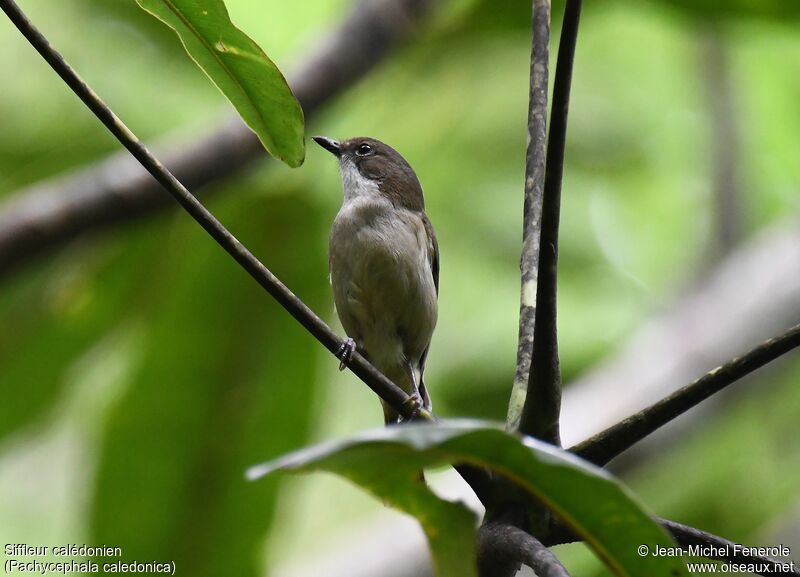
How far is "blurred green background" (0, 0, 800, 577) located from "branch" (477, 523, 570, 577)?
204cm

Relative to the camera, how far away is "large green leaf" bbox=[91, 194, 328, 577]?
3652 mm

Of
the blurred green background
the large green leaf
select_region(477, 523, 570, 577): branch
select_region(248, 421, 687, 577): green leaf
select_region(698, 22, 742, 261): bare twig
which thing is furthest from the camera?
select_region(698, 22, 742, 261): bare twig

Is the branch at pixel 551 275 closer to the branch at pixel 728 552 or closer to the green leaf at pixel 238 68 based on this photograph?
the branch at pixel 728 552

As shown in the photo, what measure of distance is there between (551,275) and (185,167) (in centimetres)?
241

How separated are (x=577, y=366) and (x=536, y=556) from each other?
4.18 metres

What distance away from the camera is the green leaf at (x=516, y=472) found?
138cm

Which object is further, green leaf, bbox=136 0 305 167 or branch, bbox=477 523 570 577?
green leaf, bbox=136 0 305 167

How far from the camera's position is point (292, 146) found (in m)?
1.98

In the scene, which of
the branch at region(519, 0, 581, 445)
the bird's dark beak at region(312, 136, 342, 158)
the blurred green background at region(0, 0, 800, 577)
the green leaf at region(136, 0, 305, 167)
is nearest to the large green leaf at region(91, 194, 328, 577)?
the blurred green background at region(0, 0, 800, 577)

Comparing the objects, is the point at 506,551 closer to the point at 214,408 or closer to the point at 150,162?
the point at 150,162

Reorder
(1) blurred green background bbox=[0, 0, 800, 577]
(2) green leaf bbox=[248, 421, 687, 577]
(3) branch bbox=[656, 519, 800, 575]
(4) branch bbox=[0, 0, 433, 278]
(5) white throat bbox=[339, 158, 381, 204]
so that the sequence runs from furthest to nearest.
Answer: (5) white throat bbox=[339, 158, 381, 204] → (1) blurred green background bbox=[0, 0, 800, 577] → (4) branch bbox=[0, 0, 433, 278] → (3) branch bbox=[656, 519, 800, 575] → (2) green leaf bbox=[248, 421, 687, 577]

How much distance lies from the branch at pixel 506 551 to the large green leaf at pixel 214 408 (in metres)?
2.04

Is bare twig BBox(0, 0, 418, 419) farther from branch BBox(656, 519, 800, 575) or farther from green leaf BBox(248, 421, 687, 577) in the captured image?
branch BBox(656, 519, 800, 575)

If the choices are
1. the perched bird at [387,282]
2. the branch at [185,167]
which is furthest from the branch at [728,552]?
the branch at [185,167]
